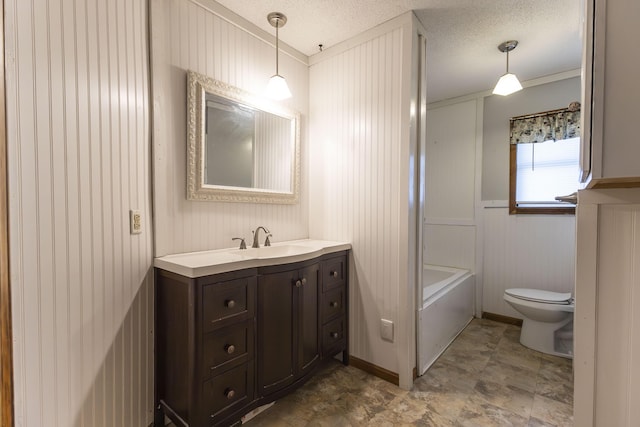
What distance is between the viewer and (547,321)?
7.79 feet

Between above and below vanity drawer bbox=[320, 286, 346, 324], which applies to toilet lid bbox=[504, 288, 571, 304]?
below

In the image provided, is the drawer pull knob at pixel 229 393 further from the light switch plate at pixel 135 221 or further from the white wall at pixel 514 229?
the white wall at pixel 514 229

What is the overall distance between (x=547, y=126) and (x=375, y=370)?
8.89 feet

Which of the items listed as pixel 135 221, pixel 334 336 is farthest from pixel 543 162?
pixel 135 221

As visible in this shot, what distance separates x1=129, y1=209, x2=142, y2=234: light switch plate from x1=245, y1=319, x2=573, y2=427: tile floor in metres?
1.22

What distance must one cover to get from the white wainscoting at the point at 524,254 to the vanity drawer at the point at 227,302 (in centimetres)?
268

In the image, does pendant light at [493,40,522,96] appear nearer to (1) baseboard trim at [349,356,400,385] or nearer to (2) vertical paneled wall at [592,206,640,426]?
(2) vertical paneled wall at [592,206,640,426]

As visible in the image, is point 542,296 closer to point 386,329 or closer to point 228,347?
point 386,329

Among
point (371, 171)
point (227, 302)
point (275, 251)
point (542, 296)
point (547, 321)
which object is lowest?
point (547, 321)

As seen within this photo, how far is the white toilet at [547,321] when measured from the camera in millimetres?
2312

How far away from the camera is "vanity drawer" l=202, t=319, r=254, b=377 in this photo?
133 centimetres

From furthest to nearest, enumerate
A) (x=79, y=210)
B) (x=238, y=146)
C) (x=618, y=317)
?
(x=238, y=146), (x=79, y=210), (x=618, y=317)

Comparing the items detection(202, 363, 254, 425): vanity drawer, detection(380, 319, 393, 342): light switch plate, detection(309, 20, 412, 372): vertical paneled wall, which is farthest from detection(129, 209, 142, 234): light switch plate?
detection(380, 319, 393, 342): light switch plate

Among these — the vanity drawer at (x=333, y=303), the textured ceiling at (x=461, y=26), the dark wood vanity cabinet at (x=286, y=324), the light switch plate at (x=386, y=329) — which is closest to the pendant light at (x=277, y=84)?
the textured ceiling at (x=461, y=26)
